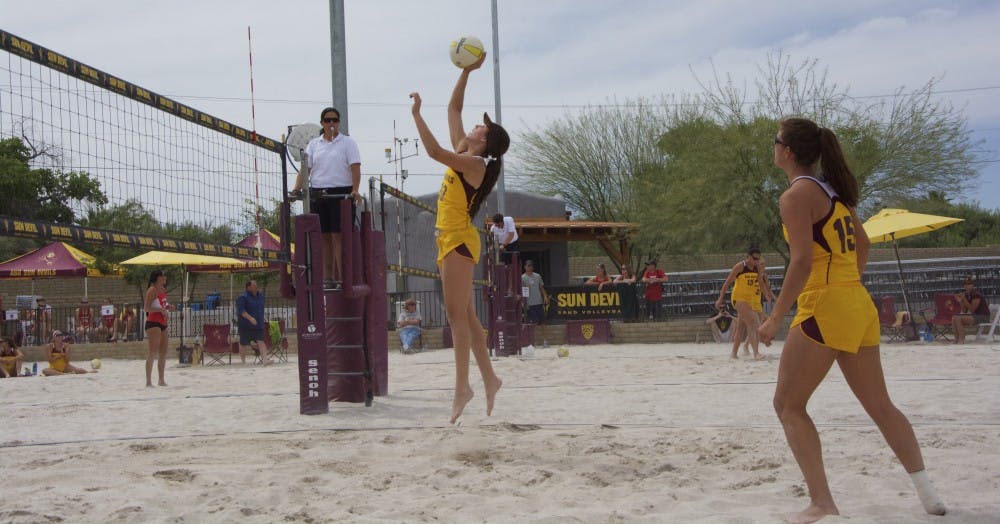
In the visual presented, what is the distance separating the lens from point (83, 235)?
16.4ft

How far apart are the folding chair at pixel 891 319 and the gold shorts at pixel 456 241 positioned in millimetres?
12489

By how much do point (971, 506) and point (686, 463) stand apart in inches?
54.5

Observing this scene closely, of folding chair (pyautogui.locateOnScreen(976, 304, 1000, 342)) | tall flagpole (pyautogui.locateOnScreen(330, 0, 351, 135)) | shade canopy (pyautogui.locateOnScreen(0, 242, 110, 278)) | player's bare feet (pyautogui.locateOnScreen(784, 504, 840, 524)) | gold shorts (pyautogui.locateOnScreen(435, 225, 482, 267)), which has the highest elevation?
tall flagpole (pyautogui.locateOnScreen(330, 0, 351, 135))

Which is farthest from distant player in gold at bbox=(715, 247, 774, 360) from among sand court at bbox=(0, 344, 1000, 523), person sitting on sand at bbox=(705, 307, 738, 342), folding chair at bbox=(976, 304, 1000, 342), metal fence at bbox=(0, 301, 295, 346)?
metal fence at bbox=(0, 301, 295, 346)

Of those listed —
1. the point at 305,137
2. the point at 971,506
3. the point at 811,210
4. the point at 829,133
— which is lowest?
the point at 971,506

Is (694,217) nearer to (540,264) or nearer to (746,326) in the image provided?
(540,264)

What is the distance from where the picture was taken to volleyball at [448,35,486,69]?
18.4ft

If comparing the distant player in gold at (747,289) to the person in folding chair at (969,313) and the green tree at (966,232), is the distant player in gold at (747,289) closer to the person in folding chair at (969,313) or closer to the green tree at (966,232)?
the person in folding chair at (969,313)

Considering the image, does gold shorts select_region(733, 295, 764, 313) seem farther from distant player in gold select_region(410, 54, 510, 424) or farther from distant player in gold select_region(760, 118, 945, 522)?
distant player in gold select_region(760, 118, 945, 522)

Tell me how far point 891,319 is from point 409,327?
8.81m

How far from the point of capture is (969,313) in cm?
1523

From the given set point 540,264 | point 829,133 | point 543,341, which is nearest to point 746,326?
point 543,341

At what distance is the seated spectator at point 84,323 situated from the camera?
2162cm

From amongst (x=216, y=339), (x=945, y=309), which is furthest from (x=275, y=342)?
(x=945, y=309)
